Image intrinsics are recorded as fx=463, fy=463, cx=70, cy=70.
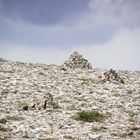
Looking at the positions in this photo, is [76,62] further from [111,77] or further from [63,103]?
[63,103]

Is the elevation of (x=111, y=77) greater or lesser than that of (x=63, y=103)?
greater

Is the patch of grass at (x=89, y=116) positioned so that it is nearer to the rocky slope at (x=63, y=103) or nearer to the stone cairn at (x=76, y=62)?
the rocky slope at (x=63, y=103)

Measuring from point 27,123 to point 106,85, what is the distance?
14549mm

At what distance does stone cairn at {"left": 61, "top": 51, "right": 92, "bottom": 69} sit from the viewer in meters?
49.2

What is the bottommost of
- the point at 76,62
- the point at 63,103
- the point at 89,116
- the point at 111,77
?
the point at 89,116

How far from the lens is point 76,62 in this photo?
49531mm

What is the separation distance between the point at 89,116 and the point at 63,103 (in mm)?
3770

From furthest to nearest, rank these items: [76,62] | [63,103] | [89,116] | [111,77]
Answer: [76,62], [111,77], [63,103], [89,116]

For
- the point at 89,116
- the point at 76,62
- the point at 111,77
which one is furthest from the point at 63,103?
the point at 76,62

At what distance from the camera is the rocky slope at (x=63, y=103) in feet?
82.7

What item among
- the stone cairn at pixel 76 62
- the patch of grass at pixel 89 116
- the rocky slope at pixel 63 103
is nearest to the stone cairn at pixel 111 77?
the rocky slope at pixel 63 103

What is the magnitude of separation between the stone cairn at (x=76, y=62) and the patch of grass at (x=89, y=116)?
19.7 metres

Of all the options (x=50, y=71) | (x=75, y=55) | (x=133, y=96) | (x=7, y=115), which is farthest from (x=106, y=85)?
(x=7, y=115)

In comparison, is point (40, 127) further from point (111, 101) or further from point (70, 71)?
point (70, 71)
